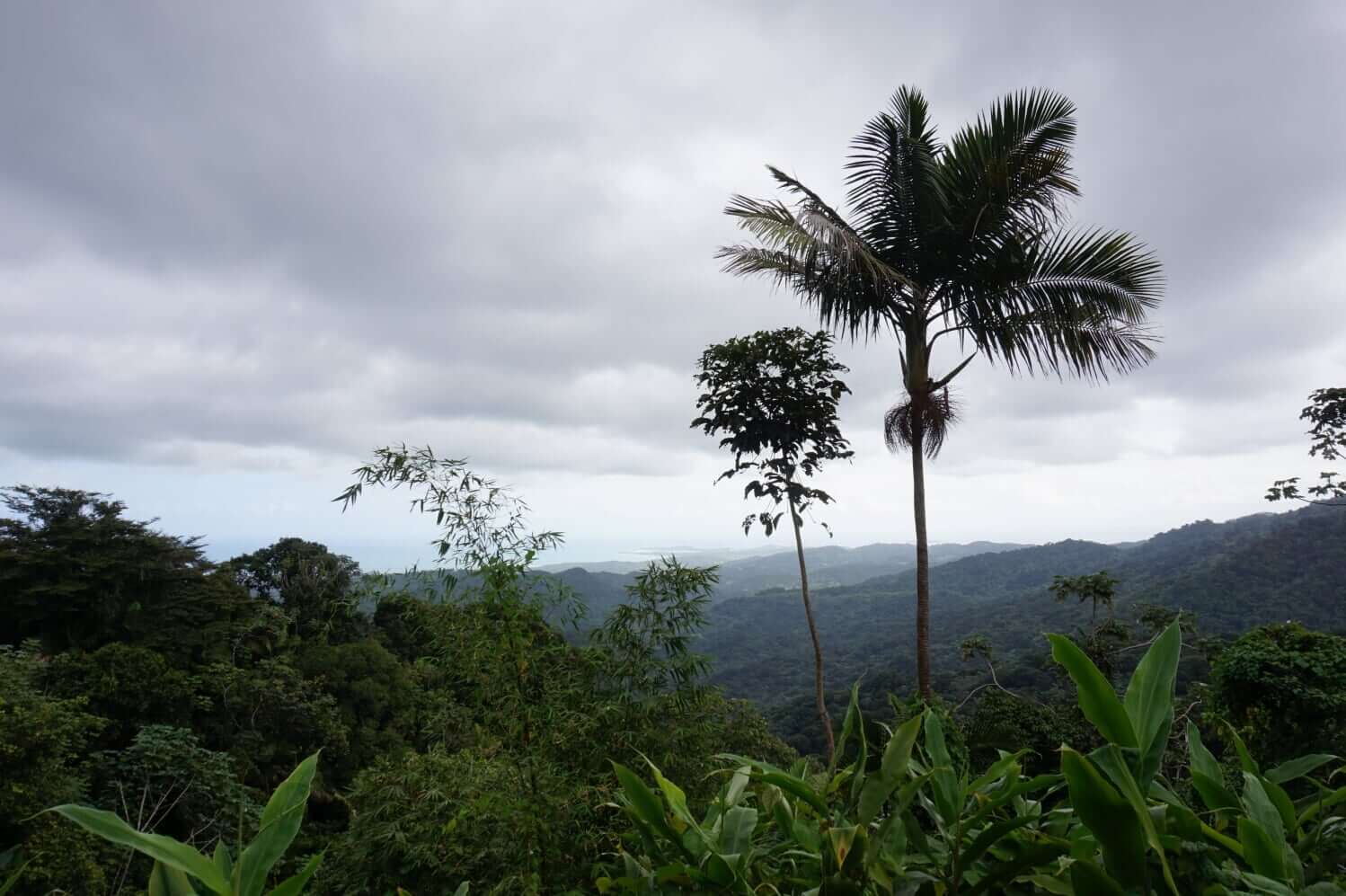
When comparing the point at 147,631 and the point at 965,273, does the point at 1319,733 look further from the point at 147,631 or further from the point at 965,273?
the point at 147,631

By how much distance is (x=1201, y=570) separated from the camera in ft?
54.6

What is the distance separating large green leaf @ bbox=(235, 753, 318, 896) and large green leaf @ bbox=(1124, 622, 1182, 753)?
62cm

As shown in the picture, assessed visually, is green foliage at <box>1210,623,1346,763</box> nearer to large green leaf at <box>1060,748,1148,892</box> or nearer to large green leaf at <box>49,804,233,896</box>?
large green leaf at <box>1060,748,1148,892</box>

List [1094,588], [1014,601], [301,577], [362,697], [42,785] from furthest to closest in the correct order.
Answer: [1014,601]
[301,577]
[362,697]
[42,785]
[1094,588]

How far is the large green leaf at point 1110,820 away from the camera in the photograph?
0.43 metres

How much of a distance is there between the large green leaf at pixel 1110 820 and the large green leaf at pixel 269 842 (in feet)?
1.70

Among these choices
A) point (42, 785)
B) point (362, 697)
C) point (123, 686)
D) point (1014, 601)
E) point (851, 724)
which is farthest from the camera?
point (1014, 601)

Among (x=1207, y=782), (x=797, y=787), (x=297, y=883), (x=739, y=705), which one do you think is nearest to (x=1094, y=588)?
(x=739, y=705)

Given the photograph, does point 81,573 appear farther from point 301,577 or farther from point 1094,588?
point 1094,588

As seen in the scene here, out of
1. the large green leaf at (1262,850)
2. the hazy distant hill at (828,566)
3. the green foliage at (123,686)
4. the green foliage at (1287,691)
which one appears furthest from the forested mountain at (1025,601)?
the green foliage at (123,686)

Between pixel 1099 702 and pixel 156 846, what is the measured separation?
68cm

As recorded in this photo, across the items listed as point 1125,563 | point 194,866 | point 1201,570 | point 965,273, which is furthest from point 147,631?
point 1125,563

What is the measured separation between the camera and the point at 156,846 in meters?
0.47

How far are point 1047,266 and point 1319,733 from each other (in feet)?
10.9
